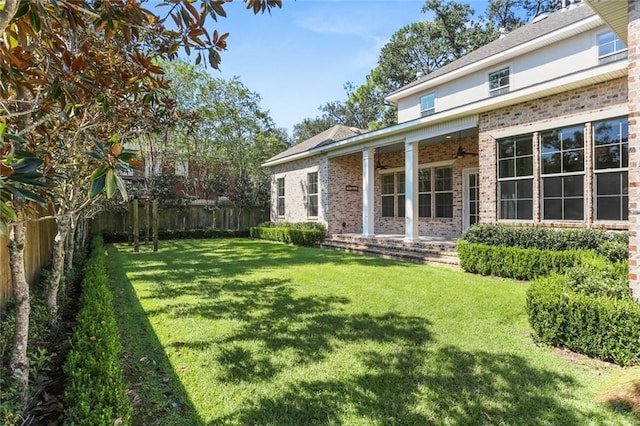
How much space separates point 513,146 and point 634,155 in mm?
5108

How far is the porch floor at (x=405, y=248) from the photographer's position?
10008 mm

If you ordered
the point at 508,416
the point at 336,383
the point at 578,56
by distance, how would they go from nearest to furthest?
the point at 508,416 < the point at 336,383 < the point at 578,56

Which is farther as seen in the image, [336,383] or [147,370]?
[147,370]

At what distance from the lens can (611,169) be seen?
7.22m

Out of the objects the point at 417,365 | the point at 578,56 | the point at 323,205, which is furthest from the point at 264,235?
the point at 417,365

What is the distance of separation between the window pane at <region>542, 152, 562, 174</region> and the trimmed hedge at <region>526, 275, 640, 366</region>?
186 inches

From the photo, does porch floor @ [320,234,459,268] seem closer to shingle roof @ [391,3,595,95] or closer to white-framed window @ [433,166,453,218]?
white-framed window @ [433,166,453,218]

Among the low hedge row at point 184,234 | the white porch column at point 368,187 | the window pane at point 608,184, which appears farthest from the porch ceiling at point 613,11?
the low hedge row at point 184,234

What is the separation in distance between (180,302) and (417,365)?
13.4ft

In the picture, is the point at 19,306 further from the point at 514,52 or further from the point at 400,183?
the point at 400,183

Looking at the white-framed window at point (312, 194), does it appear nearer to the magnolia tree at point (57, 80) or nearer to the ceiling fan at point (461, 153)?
the ceiling fan at point (461, 153)

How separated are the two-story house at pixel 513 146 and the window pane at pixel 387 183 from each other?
5 centimetres

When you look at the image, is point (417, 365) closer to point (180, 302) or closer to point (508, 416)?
point (508, 416)

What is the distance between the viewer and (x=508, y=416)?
275 cm
